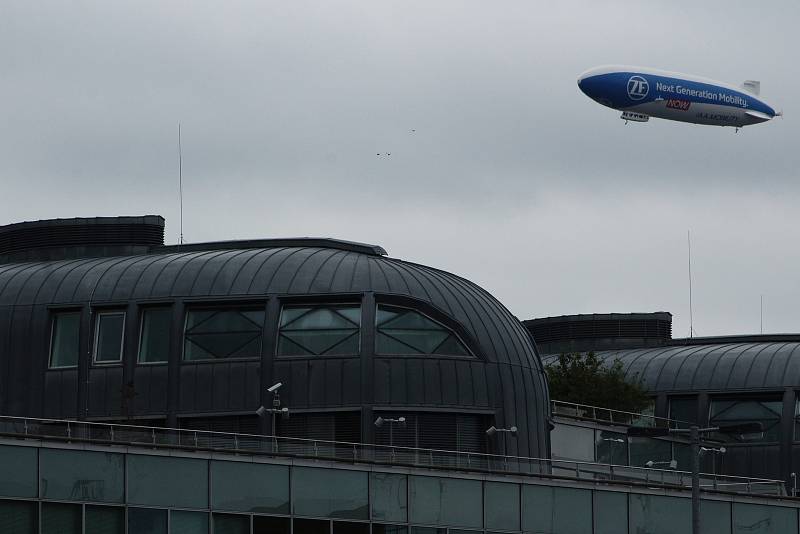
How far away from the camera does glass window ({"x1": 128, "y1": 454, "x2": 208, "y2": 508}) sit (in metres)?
57.3

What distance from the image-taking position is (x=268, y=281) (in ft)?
275

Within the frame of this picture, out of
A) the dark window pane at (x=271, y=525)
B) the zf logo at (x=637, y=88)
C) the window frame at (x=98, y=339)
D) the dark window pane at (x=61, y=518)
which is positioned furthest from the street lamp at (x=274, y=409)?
the zf logo at (x=637, y=88)

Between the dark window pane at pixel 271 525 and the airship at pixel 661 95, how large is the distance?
8056 cm

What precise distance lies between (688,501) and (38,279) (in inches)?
1282

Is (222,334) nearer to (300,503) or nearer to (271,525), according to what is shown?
(300,503)

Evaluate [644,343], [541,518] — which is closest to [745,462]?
[644,343]

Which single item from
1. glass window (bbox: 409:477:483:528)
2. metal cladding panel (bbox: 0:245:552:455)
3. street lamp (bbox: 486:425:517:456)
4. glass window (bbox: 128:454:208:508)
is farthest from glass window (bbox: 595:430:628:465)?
glass window (bbox: 128:454:208:508)

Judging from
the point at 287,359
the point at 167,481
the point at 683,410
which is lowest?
the point at 167,481

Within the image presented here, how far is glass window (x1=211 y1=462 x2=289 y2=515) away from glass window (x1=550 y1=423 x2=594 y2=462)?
4282cm

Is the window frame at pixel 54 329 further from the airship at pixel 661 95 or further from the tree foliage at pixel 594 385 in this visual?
the airship at pixel 661 95

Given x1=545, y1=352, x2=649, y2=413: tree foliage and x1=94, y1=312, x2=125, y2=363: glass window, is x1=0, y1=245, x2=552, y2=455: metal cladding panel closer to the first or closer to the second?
x1=94, y1=312, x2=125, y2=363: glass window

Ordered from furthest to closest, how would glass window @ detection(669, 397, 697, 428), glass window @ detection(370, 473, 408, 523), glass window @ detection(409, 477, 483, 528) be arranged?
glass window @ detection(669, 397, 697, 428) → glass window @ detection(409, 477, 483, 528) → glass window @ detection(370, 473, 408, 523)

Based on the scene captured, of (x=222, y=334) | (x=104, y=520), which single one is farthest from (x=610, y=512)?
(x=222, y=334)

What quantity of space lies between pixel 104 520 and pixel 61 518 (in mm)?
1439
